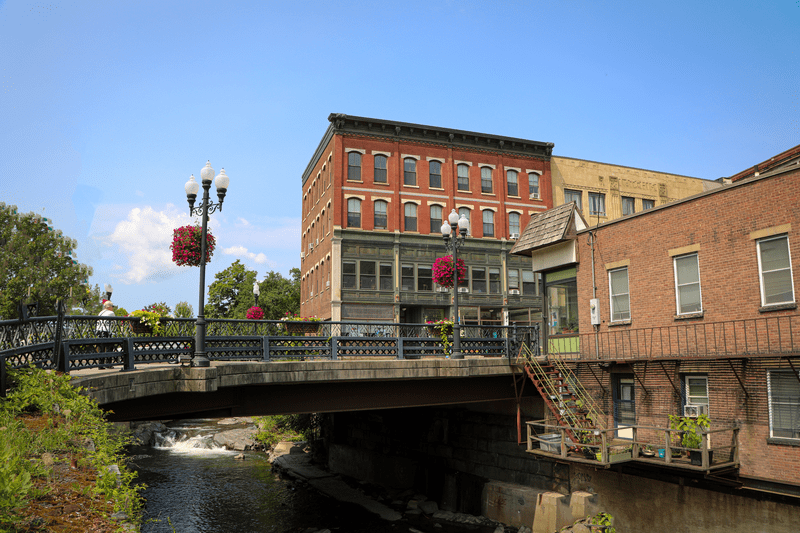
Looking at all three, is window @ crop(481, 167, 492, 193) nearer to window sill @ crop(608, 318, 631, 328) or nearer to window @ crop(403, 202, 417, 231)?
window @ crop(403, 202, 417, 231)

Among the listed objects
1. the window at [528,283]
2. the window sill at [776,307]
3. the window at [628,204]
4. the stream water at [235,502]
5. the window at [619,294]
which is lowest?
the stream water at [235,502]

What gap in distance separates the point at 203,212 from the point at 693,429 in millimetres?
13563

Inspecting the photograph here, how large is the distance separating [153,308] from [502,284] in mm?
28974

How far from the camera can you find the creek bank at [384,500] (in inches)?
822

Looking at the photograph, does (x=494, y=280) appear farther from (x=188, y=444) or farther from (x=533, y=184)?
(x=188, y=444)

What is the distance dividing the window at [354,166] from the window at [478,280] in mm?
10213

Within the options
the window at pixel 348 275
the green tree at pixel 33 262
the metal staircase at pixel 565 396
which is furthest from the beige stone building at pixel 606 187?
the green tree at pixel 33 262

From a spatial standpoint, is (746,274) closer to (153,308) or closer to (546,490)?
(546,490)

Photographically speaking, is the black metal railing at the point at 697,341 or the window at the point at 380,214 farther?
the window at the point at 380,214

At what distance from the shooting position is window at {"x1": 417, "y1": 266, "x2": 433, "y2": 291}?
38.5 m

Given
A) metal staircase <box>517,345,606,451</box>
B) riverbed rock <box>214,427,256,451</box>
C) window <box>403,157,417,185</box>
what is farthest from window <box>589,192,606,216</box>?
riverbed rock <box>214,427,256,451</box>

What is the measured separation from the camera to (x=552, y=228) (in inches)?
854

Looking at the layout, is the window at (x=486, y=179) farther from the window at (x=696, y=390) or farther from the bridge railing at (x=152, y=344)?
the window at (x=696, y=390)

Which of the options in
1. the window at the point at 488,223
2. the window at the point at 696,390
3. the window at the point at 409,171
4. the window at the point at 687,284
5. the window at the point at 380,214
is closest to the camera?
the window at the point at 696,390
